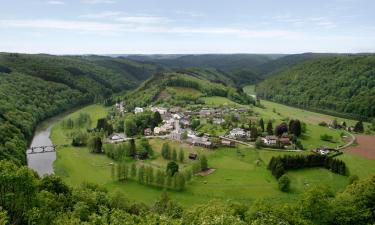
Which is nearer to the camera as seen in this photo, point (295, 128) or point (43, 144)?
point (43, 144)

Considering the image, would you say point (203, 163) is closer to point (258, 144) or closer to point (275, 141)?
point (258, 144)

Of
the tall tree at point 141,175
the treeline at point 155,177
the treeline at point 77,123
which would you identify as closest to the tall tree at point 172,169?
the treeline at point 155,177

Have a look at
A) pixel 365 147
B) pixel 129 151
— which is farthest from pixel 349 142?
pixel 129 151

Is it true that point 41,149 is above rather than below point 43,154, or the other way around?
above

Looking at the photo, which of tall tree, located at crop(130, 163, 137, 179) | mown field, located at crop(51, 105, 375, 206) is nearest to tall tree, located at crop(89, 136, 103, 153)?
mown field, located at crop(51, 105, 375, 206)

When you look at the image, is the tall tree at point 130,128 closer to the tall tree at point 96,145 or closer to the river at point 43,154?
the tall tree at point 96,145

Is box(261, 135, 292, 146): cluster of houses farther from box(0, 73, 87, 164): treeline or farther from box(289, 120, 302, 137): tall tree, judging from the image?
box(0, 73, 87, 164): treeline

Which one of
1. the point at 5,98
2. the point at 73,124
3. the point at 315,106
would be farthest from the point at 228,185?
the point at 315,106

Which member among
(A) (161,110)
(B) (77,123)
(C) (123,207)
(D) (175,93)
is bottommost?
(B) (77,123)
